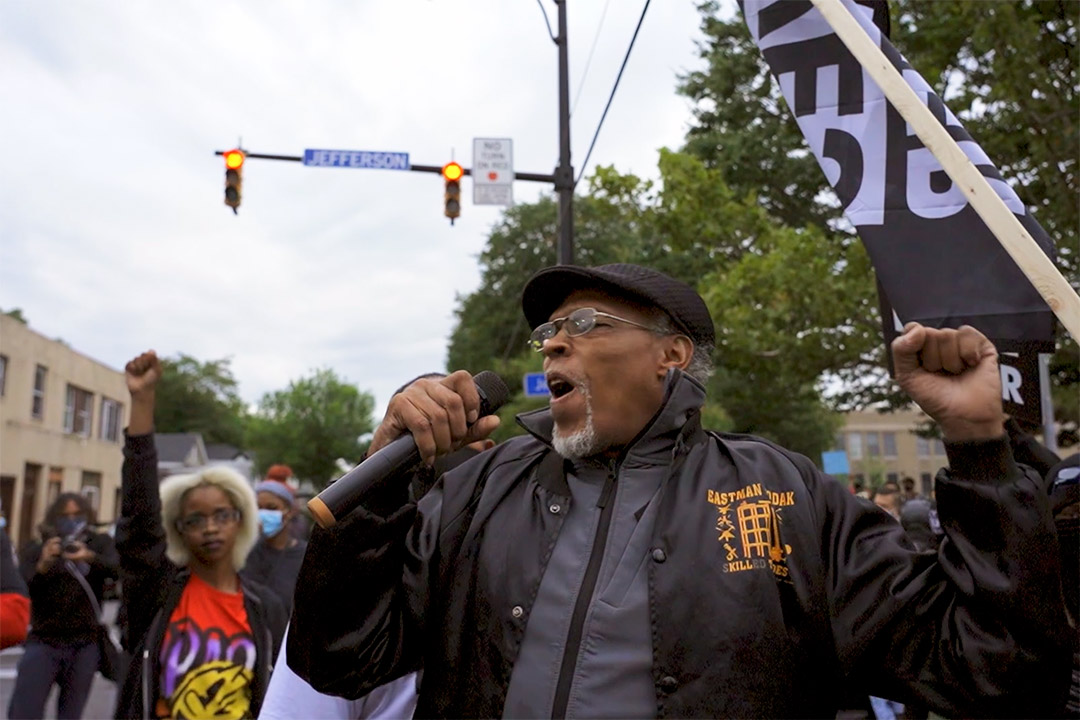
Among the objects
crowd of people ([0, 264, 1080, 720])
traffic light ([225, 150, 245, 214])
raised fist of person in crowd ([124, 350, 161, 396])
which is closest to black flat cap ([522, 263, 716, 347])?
crowd of people ([0, 264, 1080, 720])

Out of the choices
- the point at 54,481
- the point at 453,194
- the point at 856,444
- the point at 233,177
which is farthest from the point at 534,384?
the point at 856,444

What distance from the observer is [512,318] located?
42.5 metres

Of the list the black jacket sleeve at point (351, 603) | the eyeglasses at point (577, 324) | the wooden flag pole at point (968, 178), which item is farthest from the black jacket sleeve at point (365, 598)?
the wooden flag pole at point (968, 178)

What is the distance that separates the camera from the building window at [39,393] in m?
32.3

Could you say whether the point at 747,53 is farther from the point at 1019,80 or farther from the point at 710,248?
A: the point at 1019,80

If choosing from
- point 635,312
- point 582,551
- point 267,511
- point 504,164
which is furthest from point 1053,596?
point 504,164

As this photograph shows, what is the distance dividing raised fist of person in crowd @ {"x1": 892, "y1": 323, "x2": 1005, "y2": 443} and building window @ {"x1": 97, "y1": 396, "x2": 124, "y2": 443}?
136ft

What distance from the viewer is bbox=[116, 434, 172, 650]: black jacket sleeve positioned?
3.76 metres

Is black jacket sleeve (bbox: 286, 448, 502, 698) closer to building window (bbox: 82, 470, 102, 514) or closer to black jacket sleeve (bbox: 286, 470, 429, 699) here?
black jacket sleeve (bbox: 286, 470, 429, 699)

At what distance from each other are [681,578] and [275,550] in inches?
163

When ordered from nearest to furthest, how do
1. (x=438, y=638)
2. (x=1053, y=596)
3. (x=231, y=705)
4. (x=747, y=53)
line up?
(x=1053, y=596), (x=438, y=638), (x=231, y=705), (x=747, y=53)

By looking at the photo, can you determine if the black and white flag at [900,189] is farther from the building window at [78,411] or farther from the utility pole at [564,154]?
the building window at [78,411]

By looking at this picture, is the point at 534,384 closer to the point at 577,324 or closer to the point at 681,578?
the point at 577,324

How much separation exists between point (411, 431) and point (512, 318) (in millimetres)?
40563
